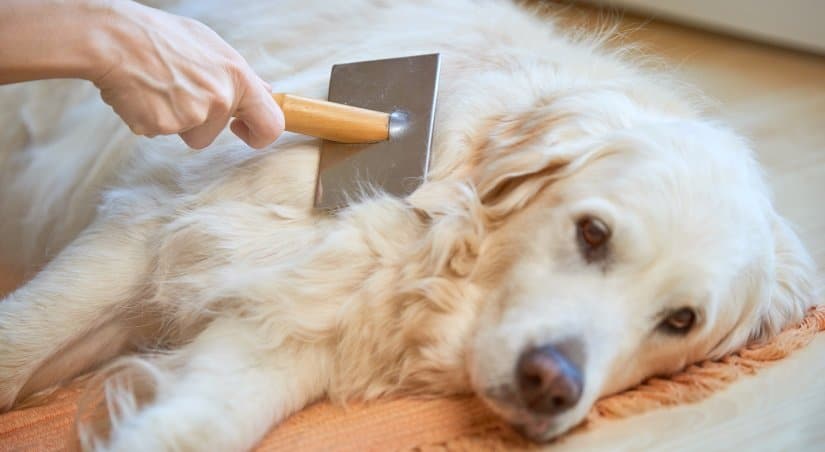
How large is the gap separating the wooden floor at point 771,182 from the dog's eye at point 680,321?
0.47 ft

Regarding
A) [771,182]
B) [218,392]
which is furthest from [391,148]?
[771,182]

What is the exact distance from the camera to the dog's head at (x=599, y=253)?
1.36 meters

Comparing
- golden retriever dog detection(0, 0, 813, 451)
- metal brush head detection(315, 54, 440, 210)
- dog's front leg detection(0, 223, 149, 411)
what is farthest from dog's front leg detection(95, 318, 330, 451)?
metal brush head detection(315, 54, 440, 210)

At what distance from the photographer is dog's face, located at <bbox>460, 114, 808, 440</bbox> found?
1.35 m

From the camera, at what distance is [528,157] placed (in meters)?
1.52

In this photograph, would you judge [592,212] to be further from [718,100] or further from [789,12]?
[789,12]

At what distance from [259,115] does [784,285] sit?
1.10 m

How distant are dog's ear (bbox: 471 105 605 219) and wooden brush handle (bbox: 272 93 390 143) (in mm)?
216

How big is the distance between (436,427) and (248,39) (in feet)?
3.51

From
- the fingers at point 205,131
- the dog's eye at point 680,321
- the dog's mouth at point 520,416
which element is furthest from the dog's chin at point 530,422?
the fingers at point 205,131

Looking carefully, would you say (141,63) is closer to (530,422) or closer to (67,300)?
(67,300)

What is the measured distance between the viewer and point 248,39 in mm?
2025

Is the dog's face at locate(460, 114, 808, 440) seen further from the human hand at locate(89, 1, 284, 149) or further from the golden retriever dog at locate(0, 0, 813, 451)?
the human hand at locate(89, 1, 284, 149)

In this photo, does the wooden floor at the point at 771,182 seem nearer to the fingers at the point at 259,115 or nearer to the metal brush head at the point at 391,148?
the metal brush head at the point at 391,148
